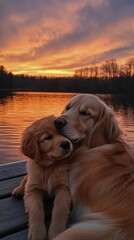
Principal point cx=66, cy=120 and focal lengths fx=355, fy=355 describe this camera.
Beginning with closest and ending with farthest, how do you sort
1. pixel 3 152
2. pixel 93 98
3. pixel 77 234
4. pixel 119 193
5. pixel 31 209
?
pixel 77 234
pixel 119 193
pixel 31 209
pixel 93 98
pixel 3 152

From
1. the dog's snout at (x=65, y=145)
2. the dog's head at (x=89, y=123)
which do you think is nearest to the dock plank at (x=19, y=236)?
the dog's snout at (x=65, y=145)

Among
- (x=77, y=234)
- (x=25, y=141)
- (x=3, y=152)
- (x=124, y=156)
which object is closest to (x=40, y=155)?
Answer: (x=25, y=141)

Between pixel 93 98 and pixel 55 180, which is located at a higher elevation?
pixel 93 98

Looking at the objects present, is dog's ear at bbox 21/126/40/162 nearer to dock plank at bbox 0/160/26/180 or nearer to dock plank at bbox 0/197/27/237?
dock plank at bbox 0/197/27/237

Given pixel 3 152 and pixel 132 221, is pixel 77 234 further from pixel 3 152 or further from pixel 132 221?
pixel 3 152

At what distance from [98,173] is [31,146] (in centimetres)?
60

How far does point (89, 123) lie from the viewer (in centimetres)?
322

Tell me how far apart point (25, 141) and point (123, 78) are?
100187mm

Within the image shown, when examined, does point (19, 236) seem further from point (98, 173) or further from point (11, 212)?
point (98, 173)

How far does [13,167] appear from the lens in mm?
4172

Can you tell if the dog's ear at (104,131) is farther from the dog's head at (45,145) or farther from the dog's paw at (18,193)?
the dog's paw at (18,193)

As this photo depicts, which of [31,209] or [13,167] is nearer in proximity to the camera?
[31,209]

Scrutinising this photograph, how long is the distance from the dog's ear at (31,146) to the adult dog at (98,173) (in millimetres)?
273

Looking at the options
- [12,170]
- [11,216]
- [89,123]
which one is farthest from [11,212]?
[12,170]
